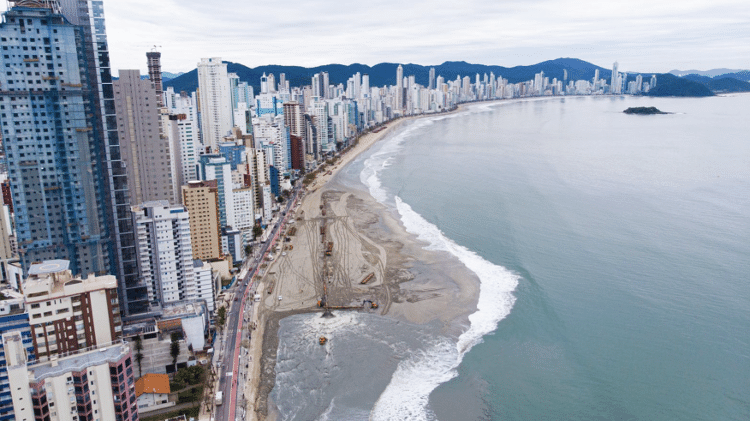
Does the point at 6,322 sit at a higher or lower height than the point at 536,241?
higher

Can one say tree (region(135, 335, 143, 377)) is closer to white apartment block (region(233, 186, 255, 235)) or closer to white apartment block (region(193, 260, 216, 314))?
white apartment block (region(193, 260, 216, 314))

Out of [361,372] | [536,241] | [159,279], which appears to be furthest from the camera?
[536,241]

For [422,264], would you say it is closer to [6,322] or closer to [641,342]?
[641,342]

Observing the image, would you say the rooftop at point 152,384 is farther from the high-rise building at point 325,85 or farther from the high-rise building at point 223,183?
the high-rise building at point 325,85

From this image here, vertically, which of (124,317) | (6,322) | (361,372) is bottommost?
(361,372)

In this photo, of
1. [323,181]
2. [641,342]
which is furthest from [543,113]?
[641,342]
